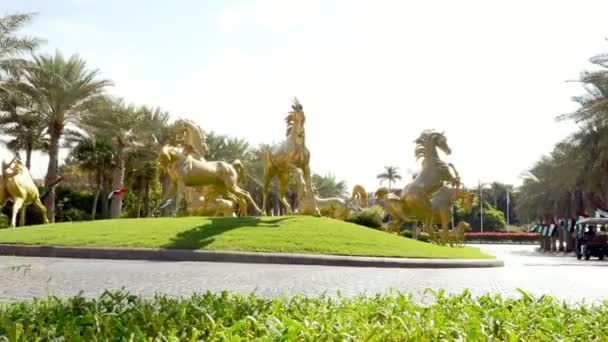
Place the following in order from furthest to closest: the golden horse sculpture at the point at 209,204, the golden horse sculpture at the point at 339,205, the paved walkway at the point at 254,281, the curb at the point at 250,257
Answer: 1. the golden horse sculpture at the point at 339,205
2. the golden horse sculpture at the point at 209,204
3. the curb at the point at 250,257
4. the paved walkway at the point at 254,281

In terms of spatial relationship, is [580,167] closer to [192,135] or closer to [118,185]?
[192,135]

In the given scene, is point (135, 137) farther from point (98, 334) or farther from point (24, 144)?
point (98, 334)

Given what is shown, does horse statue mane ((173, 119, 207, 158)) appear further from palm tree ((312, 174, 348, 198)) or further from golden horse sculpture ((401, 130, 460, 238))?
palm tree ((312, 174, 348, 198))

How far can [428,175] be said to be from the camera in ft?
66.8

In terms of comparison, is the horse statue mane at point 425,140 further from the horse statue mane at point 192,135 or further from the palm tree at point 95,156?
the palm tree at point 95,156

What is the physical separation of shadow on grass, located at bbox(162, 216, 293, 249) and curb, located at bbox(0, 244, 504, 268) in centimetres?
68

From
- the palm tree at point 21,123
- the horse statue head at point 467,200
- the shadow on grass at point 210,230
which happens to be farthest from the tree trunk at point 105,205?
the horse statue head at point 467,200

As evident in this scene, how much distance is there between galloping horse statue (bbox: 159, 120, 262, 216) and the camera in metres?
21.0

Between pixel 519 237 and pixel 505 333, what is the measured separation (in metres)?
66.5

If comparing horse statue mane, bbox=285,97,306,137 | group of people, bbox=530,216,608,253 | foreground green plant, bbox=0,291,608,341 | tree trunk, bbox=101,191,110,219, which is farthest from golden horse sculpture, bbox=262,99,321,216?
tree trunk, bbox=101,191,110,219

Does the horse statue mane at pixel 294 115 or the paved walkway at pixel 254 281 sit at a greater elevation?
the horse statue mane at pixel 294 115

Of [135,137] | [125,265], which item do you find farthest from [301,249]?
[135,137]

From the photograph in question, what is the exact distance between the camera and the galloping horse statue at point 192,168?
20953 mm

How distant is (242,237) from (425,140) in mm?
7954
